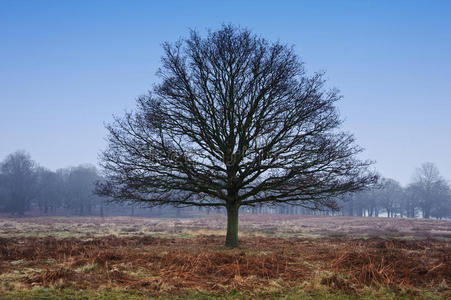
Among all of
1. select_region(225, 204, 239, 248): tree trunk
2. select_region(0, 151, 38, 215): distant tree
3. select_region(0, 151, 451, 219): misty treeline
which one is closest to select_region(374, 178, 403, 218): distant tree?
select_region(0, 151, 451, 219): misty treeline

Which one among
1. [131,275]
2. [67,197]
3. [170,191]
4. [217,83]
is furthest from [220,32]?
[67,197]

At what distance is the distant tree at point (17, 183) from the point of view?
3450 inches

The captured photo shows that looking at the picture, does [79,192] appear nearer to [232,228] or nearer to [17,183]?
[17,183]

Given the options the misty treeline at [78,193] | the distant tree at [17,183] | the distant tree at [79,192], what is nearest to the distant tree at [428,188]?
the misty treeline at [78,193]

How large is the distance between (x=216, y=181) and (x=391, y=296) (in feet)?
33.9

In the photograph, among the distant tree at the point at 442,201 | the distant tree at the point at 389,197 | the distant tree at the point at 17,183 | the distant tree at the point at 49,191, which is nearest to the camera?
the distant tree at the point at 17,183

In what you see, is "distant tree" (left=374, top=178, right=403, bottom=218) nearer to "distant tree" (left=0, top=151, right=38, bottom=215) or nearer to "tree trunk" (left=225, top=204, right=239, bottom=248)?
"tree trunk" (left=225, top=204, right=239, bottom=248)

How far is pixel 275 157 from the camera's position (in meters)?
15.0

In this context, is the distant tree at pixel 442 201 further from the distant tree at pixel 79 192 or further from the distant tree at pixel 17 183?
the distant tree at pixel 17 183

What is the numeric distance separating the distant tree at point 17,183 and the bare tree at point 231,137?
288 ft

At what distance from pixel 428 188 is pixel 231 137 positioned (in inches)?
4046

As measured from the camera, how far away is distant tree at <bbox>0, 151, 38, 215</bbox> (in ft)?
287

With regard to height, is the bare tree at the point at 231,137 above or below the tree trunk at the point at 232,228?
above

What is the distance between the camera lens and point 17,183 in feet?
290
